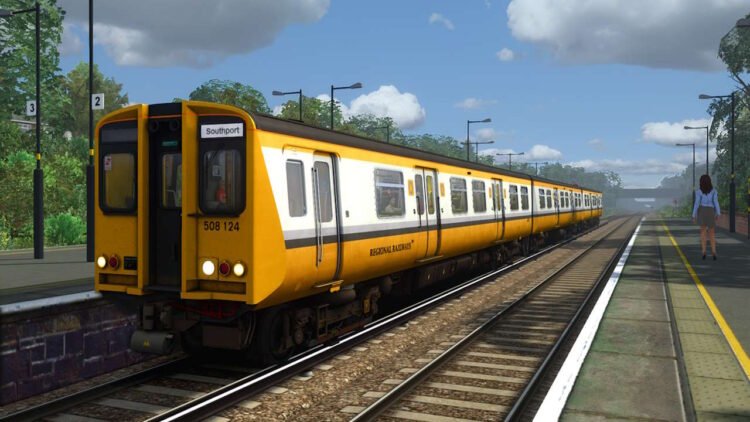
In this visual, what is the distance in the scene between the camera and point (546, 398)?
6.29 meters

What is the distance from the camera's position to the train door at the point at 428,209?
37.9 ft

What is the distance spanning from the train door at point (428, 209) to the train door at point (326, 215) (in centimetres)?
319

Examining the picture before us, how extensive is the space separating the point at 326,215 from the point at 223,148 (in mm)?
1772

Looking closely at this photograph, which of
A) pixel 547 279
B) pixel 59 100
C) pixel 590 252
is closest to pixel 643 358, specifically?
pixel 547 279

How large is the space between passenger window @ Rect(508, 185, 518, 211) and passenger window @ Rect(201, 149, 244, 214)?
42.6ft

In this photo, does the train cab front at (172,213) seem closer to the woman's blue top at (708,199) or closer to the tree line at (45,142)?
the tree line at (45,142)

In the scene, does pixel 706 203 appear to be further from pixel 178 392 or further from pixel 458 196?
pixel 178 392

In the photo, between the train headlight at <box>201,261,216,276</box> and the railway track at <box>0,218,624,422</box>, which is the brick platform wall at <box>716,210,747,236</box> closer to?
the railway track at <box>0,218,624,422</box>

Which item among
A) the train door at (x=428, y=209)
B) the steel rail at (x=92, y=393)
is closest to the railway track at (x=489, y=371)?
the train door at (x=428, y=209)

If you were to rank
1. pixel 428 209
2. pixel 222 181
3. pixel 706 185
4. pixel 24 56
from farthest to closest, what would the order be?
pixel 24 56, pixel 706 185, pixel 428 209, pixel 222 181

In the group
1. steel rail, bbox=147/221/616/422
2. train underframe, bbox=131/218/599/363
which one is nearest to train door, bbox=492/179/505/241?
steel rail, bbox=147/221/616/422

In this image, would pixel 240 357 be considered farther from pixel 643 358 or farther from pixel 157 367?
pixel 643 358

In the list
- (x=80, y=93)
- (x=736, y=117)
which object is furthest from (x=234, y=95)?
(x=736, y=117)

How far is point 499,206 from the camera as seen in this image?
17.4 m
